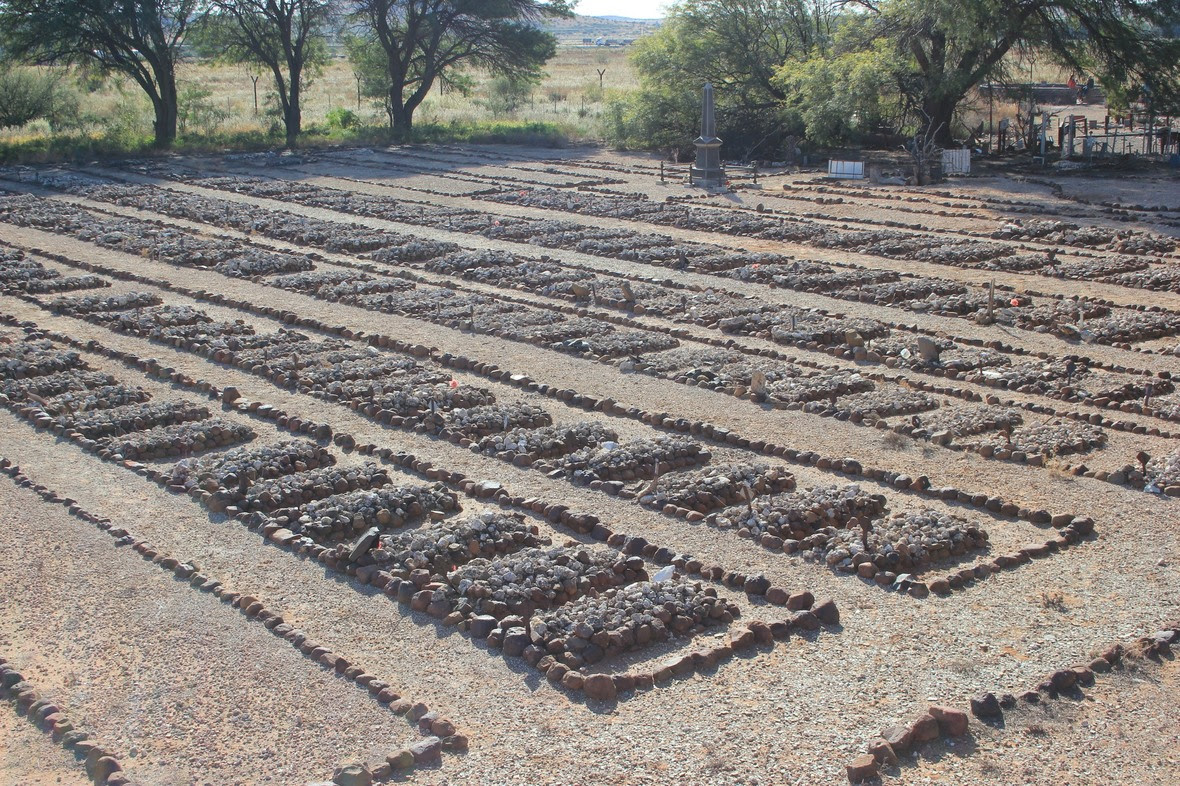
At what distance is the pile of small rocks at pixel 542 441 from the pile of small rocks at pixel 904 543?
10.1 feet

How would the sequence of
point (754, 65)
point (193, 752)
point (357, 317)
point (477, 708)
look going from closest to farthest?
point (193, 752), point (477, 708), point (357, 317), point (754, 65)

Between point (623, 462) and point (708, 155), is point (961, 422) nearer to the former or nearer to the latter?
point (623, 462)

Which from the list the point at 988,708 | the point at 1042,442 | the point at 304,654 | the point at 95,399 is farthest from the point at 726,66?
the point at 988,708

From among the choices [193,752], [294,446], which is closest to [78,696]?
[193,752]

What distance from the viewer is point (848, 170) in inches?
1341

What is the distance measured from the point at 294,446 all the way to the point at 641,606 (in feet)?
14.8

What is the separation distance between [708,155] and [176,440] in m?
23.6

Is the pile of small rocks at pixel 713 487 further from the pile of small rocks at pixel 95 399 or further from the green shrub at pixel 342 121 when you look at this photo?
the green shrub at pixel 342 121

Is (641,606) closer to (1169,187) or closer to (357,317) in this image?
(357,317)

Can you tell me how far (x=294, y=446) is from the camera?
37.4ft

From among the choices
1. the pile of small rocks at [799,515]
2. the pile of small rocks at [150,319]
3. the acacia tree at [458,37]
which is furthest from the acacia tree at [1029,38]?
the pile of small rocks at [799,515]

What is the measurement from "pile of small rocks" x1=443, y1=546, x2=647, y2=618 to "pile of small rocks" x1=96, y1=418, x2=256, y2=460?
4.07 metres

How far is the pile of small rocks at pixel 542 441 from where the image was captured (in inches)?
460

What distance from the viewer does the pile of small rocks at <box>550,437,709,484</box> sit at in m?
11.0
